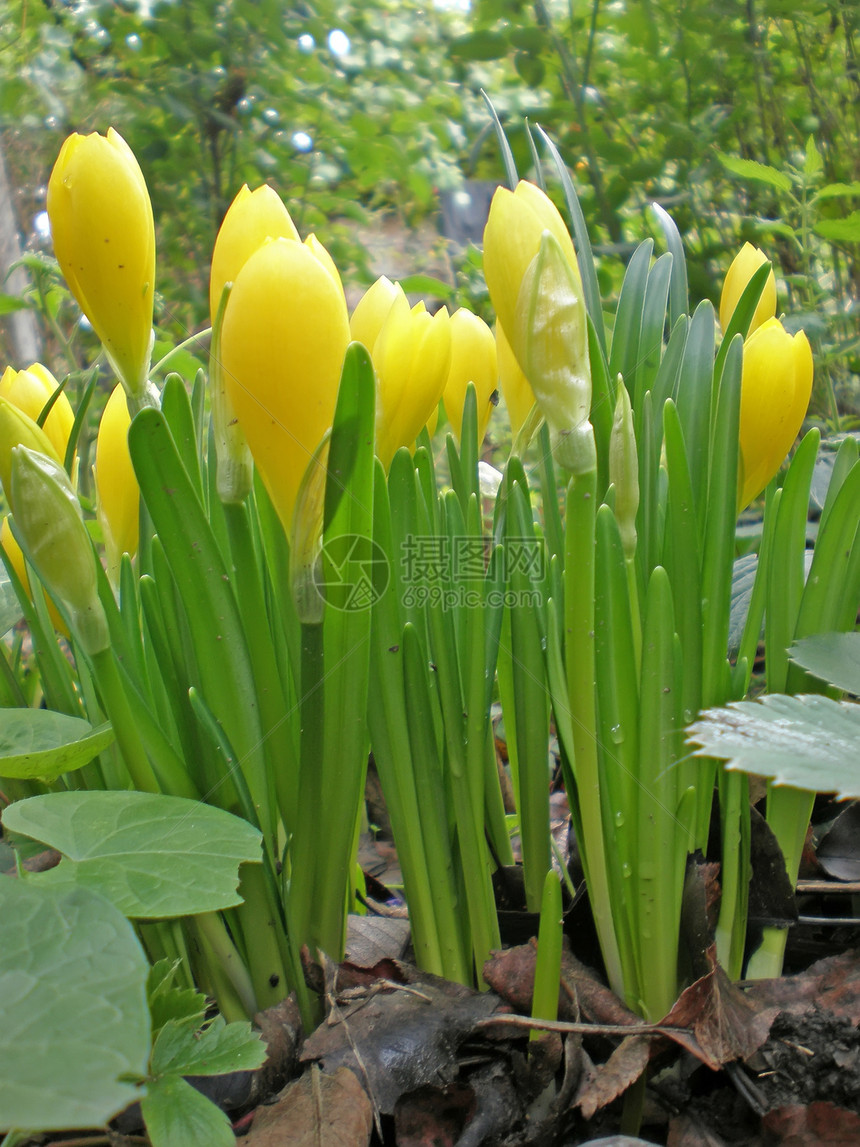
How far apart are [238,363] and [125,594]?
25cm

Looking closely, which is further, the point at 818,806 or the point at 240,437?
the point at 818,806

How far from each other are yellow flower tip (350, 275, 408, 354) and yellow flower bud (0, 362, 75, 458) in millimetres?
240

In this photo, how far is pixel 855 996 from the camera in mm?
514

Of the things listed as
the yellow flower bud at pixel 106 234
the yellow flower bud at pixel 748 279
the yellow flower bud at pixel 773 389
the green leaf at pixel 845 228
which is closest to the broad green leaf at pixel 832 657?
the yellow flower bud at pixel 773 389

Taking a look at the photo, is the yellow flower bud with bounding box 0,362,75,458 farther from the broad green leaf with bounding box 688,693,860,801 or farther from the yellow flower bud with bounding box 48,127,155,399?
the broad green leaf with bounding box 688,693,860,801

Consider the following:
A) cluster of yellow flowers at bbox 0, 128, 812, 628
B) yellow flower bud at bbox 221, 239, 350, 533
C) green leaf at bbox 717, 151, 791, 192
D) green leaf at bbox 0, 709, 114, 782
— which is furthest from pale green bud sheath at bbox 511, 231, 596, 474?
green leaf at bbox 717, 151, 791, 192

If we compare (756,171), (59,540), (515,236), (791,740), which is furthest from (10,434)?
(756,171)

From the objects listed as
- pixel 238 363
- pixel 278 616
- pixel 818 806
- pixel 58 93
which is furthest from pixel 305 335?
pixel 58 93

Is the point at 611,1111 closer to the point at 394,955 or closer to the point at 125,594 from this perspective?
the point at 394,955

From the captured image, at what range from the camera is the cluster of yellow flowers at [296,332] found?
0.44 m

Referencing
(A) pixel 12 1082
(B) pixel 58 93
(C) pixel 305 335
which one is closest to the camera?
(A) pixel 12 1082

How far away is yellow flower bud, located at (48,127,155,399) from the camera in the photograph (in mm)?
486

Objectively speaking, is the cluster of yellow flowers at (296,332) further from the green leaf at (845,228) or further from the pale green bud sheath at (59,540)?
the green leaf at (845,228)

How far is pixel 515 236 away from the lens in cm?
48
